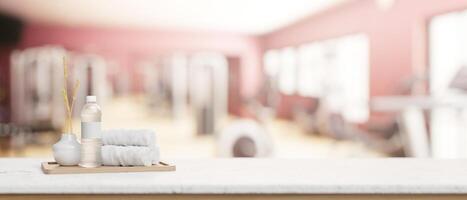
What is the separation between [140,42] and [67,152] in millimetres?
16091

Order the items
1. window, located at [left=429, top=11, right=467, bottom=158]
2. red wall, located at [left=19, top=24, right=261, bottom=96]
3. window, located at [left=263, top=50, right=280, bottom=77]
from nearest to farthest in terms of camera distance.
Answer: window, located at [left=429, top=11, right=467, bottom=158], red wall, located at [left=19, top=24, right=261, bottom=96], window, located at [left=263, top=50, right=280, bottom=77]

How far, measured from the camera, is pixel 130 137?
6.08ft

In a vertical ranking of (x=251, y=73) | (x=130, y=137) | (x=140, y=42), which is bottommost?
(x=130, y=137)

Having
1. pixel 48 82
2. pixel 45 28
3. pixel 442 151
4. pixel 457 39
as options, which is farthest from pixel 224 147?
pixel 45 28

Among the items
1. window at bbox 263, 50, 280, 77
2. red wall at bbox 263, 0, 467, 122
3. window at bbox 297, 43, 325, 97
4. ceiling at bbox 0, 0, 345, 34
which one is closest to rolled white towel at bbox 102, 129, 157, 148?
red wall at bbox 263, 0, 467, 122

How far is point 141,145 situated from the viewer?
1.87m

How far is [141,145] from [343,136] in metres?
6.59

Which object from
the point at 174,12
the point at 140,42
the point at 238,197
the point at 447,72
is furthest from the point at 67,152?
the point at 140,42

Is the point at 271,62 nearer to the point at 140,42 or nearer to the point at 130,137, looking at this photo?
the point at 140,42

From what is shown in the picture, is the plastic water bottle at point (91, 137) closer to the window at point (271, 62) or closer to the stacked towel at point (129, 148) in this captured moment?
the stacked towel at point (129, 148)

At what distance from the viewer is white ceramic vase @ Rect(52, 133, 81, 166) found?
187cm

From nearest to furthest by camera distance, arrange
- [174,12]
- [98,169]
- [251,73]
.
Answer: [98,169]
[174,12]
[251,73]

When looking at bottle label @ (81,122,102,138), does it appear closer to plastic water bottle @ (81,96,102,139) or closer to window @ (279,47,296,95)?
plastic water bottle @ (81,96,102,139)

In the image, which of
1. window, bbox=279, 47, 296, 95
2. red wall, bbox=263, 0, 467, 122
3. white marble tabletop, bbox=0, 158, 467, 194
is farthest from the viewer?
window, bbox=279, 47, 296, 95
